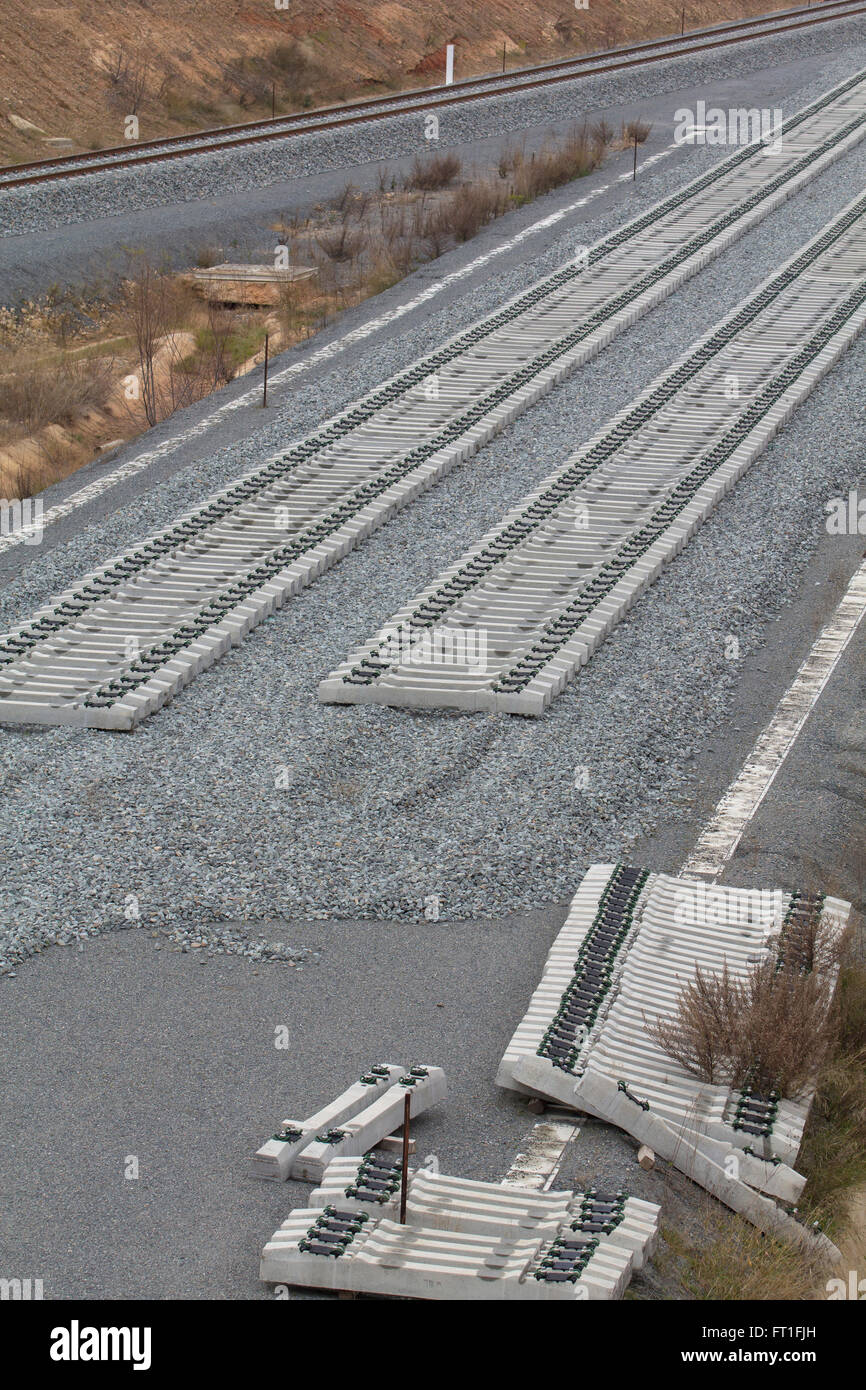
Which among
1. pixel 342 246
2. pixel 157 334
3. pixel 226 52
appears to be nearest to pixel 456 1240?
pixel 157 334

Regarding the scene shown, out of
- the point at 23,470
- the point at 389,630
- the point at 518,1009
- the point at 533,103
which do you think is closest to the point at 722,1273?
the point at 518,1009

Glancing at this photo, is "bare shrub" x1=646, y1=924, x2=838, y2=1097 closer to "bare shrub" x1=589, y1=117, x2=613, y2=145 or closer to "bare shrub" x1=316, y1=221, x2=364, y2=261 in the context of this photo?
"bare shrub" x1=316, y1=221, x2=364, y2=261

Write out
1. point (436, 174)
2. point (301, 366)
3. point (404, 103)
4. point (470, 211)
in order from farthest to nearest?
point (404, 103)
point (436, 174)
point (470, 211)
point (301, 366)

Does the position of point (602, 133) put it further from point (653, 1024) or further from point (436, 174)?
point (653, 1024)

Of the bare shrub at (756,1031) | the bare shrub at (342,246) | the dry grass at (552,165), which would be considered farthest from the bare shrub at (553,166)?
the bare shrub at (756,1031)

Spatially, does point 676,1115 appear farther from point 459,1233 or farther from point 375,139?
point 375,139
